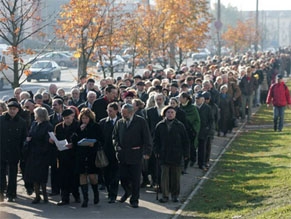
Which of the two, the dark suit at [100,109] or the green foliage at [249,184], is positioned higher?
the dark suit at [100,109]

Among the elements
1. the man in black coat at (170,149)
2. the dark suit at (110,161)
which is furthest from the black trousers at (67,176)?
the man in black coat at (170,149)

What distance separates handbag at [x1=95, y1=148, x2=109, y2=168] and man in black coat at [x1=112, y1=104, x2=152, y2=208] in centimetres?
25

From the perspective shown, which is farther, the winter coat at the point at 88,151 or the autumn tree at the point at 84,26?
the autumn tree at the point at 84,26

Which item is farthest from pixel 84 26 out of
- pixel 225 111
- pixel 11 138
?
pixel 11 138

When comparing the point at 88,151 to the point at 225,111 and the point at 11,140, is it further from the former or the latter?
the point at 225,111

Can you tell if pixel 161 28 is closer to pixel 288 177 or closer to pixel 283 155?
pixel 283 155

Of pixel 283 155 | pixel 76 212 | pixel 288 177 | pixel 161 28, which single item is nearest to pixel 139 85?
pixel 283 155

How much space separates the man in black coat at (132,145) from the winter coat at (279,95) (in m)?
10.7

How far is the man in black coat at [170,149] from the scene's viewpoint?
13555 mm

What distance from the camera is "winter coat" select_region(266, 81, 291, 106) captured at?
23125 millimetres

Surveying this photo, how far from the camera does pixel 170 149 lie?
44.4 feet

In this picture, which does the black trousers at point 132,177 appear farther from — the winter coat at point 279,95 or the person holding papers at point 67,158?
the winter coat at point 279,95

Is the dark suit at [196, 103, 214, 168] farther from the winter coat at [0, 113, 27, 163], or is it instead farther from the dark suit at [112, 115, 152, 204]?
the winter coat at [0, 113, 27, 163]

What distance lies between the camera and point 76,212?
12992 mm
